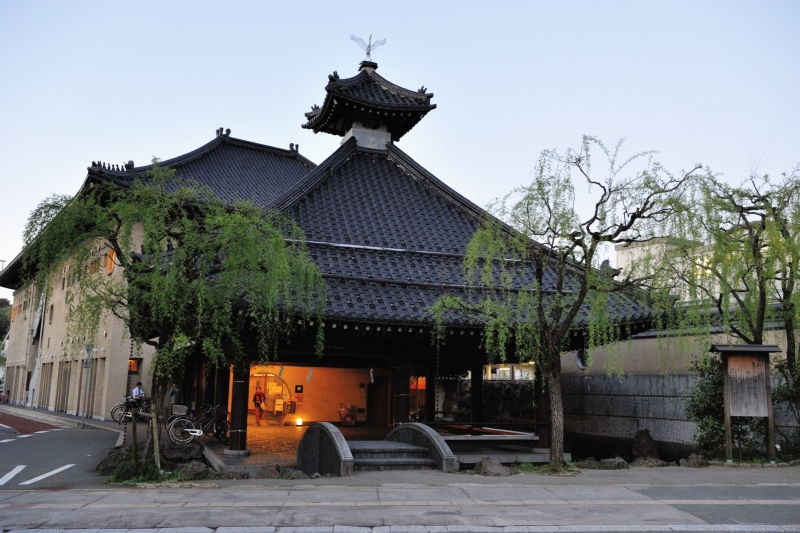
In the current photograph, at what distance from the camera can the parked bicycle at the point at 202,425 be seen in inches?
630

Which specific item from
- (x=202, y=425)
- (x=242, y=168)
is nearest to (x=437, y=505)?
(x=202, y=425)

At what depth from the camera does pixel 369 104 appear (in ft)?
66.3

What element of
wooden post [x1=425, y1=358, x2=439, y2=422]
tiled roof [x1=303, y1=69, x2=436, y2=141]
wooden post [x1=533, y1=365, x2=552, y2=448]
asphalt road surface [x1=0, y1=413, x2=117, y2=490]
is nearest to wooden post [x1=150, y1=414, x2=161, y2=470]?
asphalt road surface [x1=0, y1=413, x2=117, y2=490]

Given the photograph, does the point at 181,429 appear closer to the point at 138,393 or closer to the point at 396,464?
the point at 396,464

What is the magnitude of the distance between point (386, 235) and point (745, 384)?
9.09 metres

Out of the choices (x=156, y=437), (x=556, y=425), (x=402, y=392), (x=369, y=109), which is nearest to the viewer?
(x=156, y=437)

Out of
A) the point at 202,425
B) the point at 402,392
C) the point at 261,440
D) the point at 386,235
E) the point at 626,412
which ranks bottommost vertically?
the point at 261,440

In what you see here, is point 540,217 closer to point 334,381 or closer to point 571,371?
point 571,371

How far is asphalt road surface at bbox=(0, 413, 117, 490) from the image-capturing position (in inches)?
466

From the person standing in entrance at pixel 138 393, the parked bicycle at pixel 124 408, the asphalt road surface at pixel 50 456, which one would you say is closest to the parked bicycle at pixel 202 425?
the asphalt road surface at pixel 50 456

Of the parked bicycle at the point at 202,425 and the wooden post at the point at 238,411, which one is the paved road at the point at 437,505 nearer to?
the wooden post at the point at 238,411

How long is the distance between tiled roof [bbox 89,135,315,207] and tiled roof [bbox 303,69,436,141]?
5.28 m

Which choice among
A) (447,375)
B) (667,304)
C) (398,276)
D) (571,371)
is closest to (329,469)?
(398,276)

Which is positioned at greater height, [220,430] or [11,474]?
[220,430]
